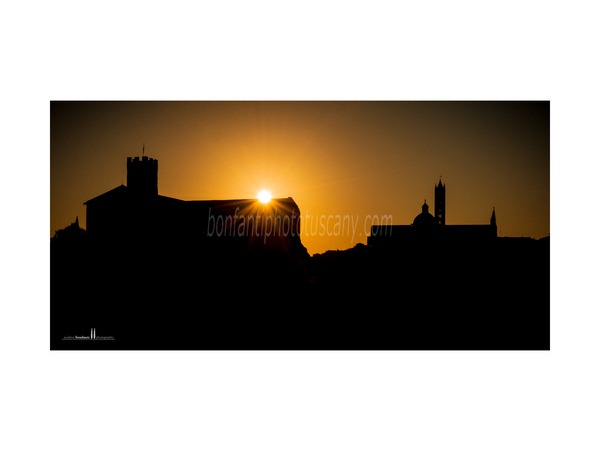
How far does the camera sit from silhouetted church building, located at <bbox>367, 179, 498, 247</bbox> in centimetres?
1445

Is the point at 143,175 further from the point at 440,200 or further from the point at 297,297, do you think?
the point at 440,200

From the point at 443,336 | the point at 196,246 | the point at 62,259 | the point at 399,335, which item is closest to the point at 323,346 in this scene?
the point at 399,335

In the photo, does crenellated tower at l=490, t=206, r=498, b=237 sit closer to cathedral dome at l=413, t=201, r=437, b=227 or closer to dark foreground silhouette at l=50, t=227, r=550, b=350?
dark foreground silhouette at l=50, t=227, r=550, b=350

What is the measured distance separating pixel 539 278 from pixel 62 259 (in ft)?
35.9

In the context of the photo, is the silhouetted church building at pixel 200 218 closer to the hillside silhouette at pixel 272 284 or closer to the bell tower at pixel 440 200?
the hillside silhouette at pixel 272 284

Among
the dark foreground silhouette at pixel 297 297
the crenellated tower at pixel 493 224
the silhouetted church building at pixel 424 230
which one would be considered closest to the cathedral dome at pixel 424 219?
the silhouetted church building at pixel 424 230

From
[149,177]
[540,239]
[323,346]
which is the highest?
[149,177]

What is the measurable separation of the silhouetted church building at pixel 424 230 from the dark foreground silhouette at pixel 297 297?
234 millimetres

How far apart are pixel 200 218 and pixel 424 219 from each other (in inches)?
222

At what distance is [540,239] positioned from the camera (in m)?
13.4

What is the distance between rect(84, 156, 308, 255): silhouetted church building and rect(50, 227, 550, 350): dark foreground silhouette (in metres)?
0.27

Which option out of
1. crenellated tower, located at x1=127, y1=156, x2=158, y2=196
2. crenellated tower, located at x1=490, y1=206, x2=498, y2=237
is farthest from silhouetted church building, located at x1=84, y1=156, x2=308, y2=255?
crenellated tower, located at x1=490, y1=206, x2=498, y2=237

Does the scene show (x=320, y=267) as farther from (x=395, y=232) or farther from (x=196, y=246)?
(x=196, y=246)

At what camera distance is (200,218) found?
1422cm
